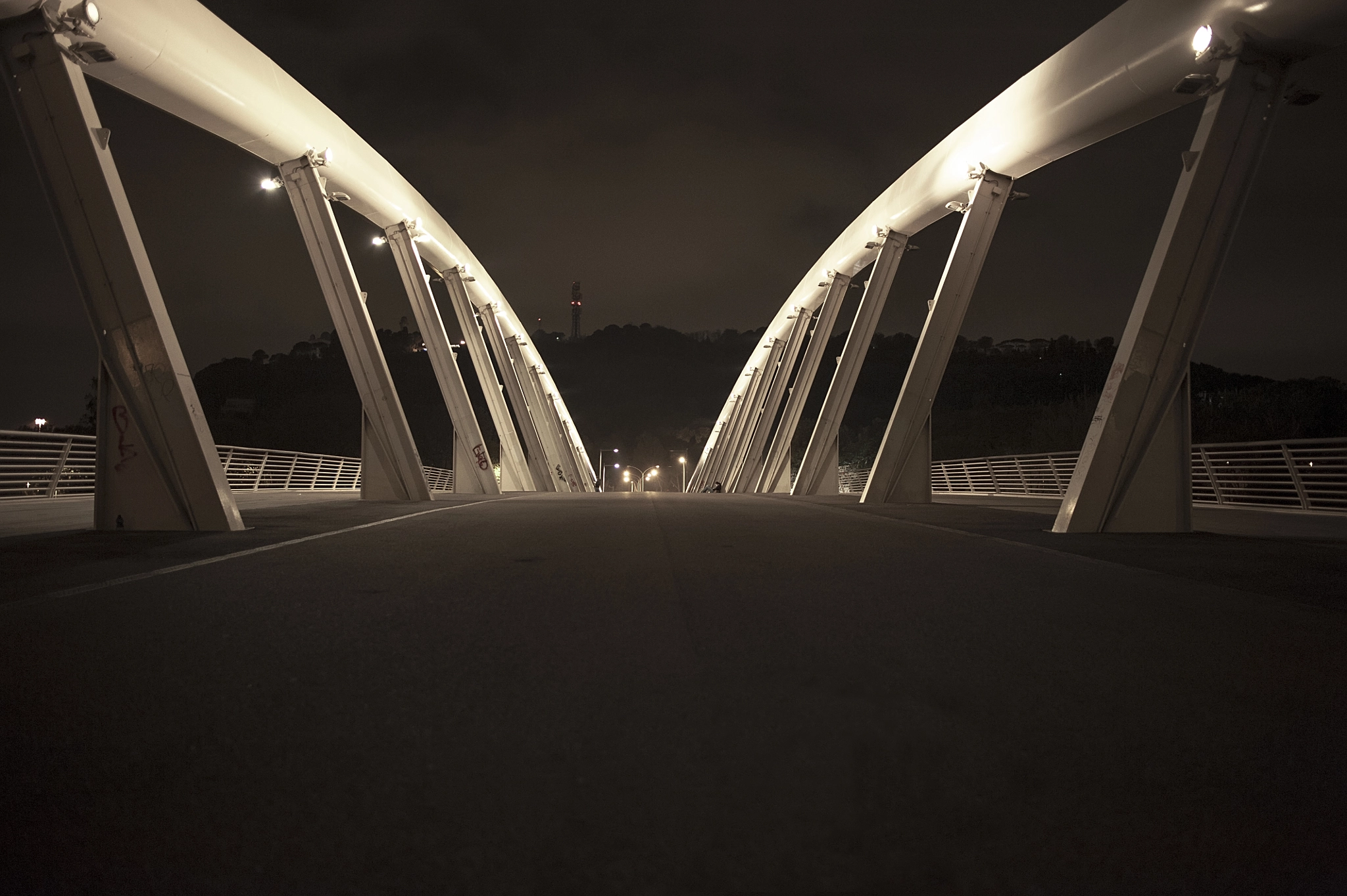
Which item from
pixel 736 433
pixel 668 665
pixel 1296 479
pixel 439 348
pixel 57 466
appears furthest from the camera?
pixel 736 433

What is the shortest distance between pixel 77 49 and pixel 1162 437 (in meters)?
11.7

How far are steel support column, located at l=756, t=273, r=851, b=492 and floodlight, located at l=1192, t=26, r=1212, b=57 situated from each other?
2085cm

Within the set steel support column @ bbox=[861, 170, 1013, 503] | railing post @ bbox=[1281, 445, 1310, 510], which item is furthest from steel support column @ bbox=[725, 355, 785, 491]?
railing post @ bbox=[1281, 445, 1310, 510]

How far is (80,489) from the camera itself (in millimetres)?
20469

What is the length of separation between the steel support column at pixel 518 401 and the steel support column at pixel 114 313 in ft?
81.9

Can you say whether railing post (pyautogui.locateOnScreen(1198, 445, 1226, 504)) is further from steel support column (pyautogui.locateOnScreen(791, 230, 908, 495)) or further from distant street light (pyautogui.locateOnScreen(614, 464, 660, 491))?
distant street light (pyautogui.locateOnScreen(614, 464, 660, 491))

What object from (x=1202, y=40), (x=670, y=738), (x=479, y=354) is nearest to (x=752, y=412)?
(x=479, y=354)

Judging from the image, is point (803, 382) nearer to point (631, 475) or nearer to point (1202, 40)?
point (1202, 40)

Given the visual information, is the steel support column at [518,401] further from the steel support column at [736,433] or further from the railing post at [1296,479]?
the railing post at [1296,479]

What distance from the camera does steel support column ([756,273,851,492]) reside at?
101ft

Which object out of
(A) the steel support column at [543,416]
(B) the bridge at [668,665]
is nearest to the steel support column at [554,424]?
(A) the steel support column at [543,416]

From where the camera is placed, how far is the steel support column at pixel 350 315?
1490 centimetres

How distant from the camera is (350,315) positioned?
1495 centimetres

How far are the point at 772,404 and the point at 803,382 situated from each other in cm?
504
